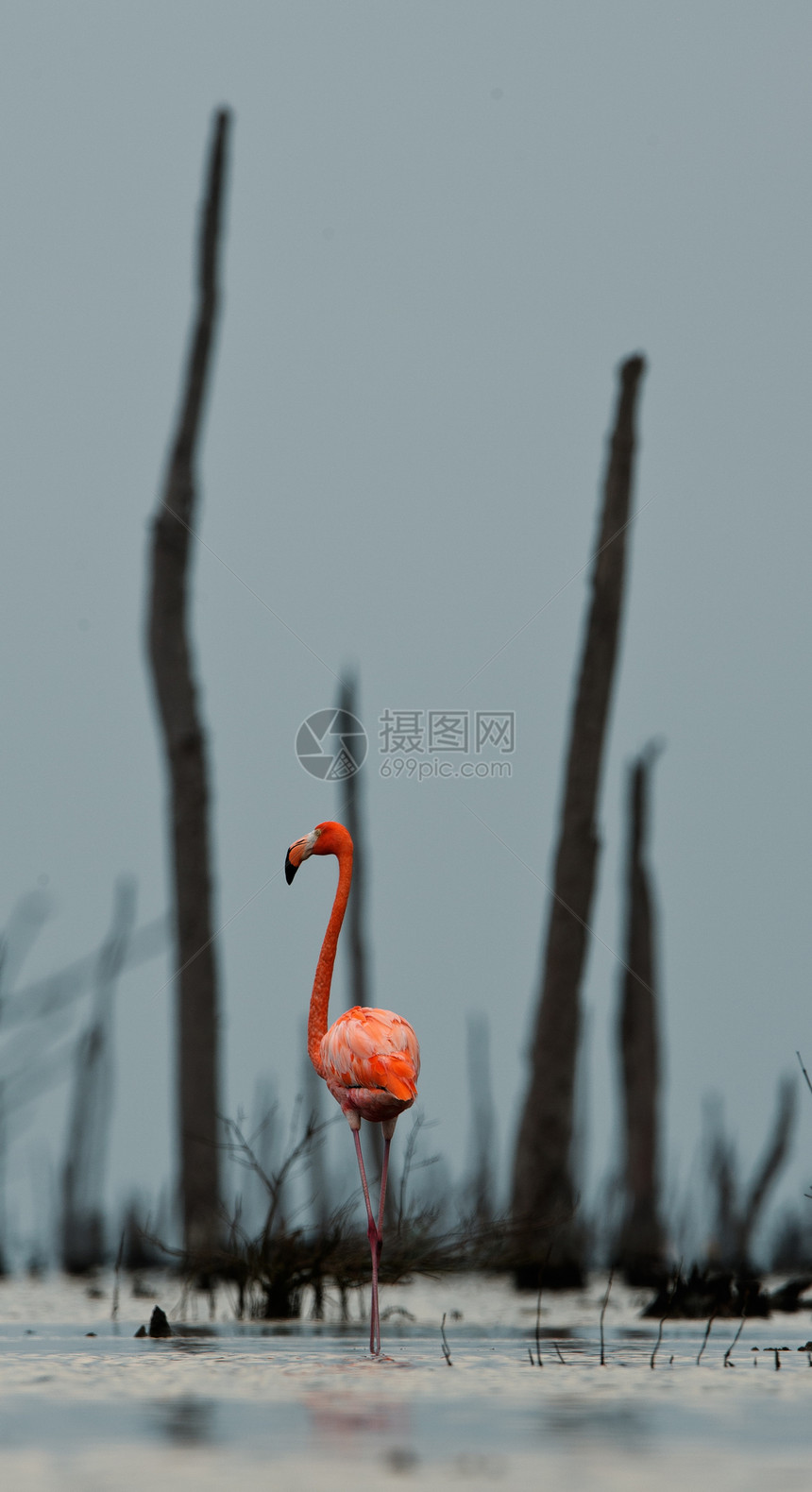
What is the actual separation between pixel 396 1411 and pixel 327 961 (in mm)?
3400

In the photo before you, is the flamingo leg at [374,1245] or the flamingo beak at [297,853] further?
the flamingo beak at [297,853]

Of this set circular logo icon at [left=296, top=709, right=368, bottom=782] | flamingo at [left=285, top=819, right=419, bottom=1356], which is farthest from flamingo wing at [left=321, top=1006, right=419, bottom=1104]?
circular logo icon at [left=296, top=709, right=368, bottom=782]

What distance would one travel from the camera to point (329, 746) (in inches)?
585

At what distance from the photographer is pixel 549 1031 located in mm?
15414

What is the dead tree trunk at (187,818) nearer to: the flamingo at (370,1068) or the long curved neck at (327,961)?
the long curved neck at (327,961)

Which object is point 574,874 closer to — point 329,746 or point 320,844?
point 329,746

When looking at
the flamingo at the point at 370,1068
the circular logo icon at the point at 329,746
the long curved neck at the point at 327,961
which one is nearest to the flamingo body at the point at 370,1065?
the flamingo at the point at 370,1068

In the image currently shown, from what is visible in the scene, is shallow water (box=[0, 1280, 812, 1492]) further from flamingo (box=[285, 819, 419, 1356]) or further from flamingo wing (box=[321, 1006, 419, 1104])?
flamingo wing (box=[321, 1006, 419, 1104])

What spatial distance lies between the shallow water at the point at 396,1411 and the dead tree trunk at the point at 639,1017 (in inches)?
318

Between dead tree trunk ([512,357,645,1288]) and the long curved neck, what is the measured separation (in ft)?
20.8

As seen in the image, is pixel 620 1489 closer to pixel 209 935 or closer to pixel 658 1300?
pixel 658 1300

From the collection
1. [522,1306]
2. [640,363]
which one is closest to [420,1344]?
[522,1306]

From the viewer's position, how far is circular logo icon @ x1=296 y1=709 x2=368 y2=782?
14.0 m

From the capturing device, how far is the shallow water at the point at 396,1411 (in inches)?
180
